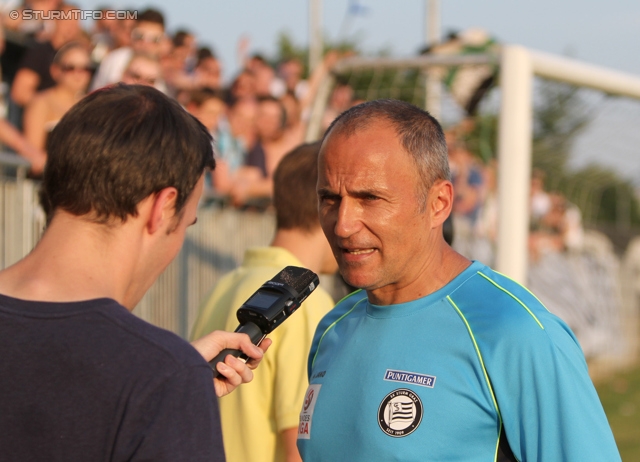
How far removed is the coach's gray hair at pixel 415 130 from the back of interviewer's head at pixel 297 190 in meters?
1.14

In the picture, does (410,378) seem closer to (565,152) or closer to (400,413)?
(400,413)

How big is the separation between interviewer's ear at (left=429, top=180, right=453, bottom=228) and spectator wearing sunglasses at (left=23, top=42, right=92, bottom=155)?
4.06 meters

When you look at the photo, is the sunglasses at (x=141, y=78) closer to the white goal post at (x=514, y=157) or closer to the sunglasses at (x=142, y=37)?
the sunglasses at (x=142, y=37)

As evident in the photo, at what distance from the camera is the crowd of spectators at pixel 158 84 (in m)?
6.32

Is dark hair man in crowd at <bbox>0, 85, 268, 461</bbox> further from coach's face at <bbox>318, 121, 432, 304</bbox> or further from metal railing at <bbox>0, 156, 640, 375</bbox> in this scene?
metal railing at <bbox>0, 156, 640, 375</bbox>

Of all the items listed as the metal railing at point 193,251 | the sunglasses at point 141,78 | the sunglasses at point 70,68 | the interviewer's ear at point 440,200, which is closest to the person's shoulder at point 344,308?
the interviewer's ear at point 440,200

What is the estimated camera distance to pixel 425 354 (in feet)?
7.84

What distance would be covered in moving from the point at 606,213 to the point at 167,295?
8.16m

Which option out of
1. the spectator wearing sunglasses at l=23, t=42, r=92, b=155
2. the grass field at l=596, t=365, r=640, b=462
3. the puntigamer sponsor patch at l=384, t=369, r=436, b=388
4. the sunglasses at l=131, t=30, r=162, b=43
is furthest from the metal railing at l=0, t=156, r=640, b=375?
the puntigamer sponsor patch at l=384, t=369, r=436, b=388

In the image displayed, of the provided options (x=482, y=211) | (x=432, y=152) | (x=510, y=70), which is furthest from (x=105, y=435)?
(x=482, y=211)

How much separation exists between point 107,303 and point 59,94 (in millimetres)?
4935

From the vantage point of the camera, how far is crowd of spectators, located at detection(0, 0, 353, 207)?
6320 mm

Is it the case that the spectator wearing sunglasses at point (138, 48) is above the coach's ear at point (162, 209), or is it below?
above

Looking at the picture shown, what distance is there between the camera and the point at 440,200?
2.62 metres
